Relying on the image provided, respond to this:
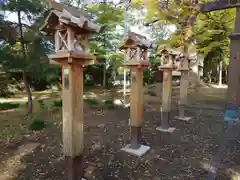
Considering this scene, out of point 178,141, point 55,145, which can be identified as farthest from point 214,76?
point 55,145

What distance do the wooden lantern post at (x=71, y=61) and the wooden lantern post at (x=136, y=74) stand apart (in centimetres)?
132

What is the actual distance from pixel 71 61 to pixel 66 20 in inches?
16.9

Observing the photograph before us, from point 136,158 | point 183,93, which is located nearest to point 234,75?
point 136,158

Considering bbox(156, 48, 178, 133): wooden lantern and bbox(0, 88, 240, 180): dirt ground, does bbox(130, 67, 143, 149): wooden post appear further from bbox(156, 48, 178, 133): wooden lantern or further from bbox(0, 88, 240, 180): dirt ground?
bbox(156, 48, 178, 133): wooden lantern

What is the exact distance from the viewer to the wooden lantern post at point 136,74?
10.6ft

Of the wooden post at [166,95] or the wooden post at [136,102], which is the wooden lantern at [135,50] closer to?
→ the wooden post at [136,102]

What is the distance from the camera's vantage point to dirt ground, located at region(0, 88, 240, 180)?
2691 mm

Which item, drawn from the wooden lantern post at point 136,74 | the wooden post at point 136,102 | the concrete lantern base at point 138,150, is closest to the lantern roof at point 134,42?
the wooden lantern post at point 136,74

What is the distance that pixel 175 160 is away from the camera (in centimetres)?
307

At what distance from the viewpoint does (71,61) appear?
6.15 ft

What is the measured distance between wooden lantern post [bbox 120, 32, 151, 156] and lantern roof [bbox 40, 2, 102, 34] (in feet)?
4.35

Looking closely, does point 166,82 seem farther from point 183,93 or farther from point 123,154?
point 123,154

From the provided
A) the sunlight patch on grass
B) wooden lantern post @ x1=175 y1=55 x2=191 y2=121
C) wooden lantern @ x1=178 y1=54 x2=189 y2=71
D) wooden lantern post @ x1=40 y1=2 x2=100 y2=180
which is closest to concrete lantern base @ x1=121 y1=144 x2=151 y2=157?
wooden lantern post @ x1=40 y1=2 x2=100 y2=180

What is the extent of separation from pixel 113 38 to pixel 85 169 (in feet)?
28.4
